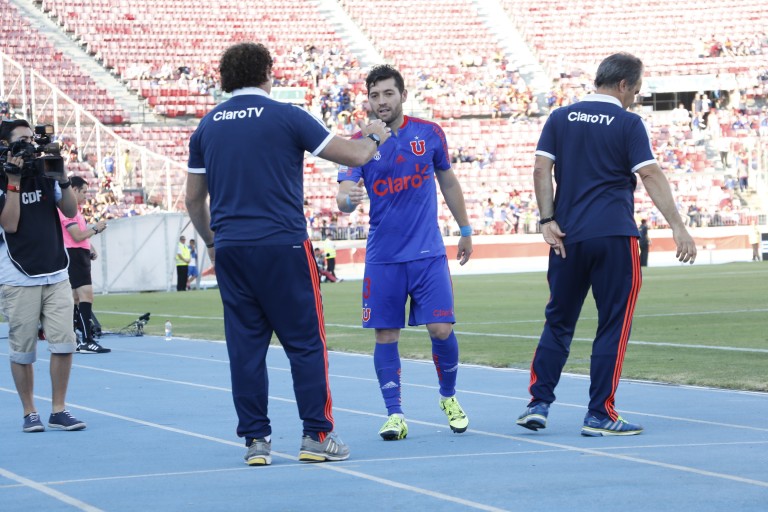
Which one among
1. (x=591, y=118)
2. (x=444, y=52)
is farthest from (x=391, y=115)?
(x=444, y=52)

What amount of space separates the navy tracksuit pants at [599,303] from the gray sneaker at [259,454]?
6.19ft

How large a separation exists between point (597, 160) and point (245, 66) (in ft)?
7.42

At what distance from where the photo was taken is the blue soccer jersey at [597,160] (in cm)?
818

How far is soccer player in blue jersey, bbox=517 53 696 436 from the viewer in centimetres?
817

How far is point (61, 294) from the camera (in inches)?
366

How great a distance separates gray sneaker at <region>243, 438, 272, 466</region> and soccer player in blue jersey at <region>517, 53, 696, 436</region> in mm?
1734

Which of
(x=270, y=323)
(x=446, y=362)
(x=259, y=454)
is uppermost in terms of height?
(x=270, y=323)

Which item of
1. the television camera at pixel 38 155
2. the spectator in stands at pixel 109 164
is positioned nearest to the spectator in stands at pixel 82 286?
the television camera at pixel 38 155

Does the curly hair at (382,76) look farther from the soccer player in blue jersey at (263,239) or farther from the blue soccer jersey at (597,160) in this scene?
the soccer player in blue jersey at (263,239)

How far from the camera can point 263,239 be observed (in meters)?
7.25

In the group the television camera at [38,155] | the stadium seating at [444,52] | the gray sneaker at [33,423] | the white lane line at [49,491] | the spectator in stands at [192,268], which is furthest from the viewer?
the stadium seating at [444,52]

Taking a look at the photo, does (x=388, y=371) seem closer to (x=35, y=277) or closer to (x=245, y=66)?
(x=245, y=66)

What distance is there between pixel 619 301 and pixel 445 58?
50.1 metres

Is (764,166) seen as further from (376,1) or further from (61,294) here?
(61,294)
